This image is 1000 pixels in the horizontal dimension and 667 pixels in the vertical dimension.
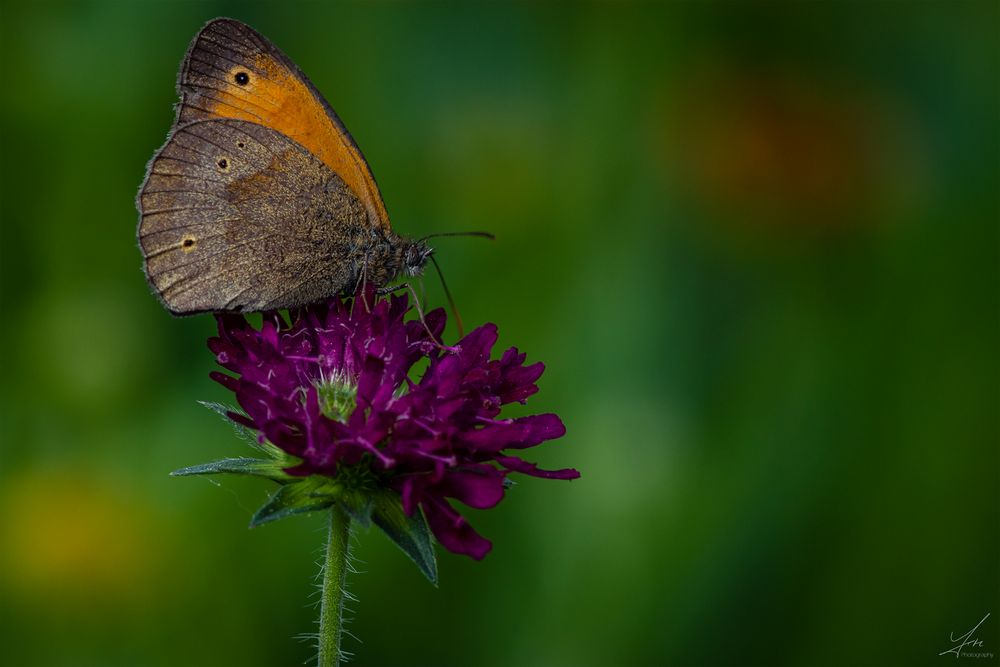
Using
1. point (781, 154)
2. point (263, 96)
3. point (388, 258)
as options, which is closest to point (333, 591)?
point (388, 258)

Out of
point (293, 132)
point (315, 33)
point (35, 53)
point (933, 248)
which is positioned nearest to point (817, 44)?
point (933, 248)

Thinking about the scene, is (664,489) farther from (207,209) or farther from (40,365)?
(40,365)

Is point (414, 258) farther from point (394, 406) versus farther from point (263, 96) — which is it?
point (394, 406)

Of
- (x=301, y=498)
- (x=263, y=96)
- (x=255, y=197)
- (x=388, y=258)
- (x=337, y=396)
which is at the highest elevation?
(x=263, y=96)

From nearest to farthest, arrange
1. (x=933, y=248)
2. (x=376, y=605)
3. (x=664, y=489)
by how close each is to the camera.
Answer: (x=376, y=605)
(x=664, y=489)
(x=933, y=248)

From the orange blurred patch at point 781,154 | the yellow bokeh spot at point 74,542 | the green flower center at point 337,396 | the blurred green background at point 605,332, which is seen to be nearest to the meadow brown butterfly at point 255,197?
the green flower center at point 337,396

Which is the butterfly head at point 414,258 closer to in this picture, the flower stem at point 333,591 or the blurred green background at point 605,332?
the flower stem at point 333,591
